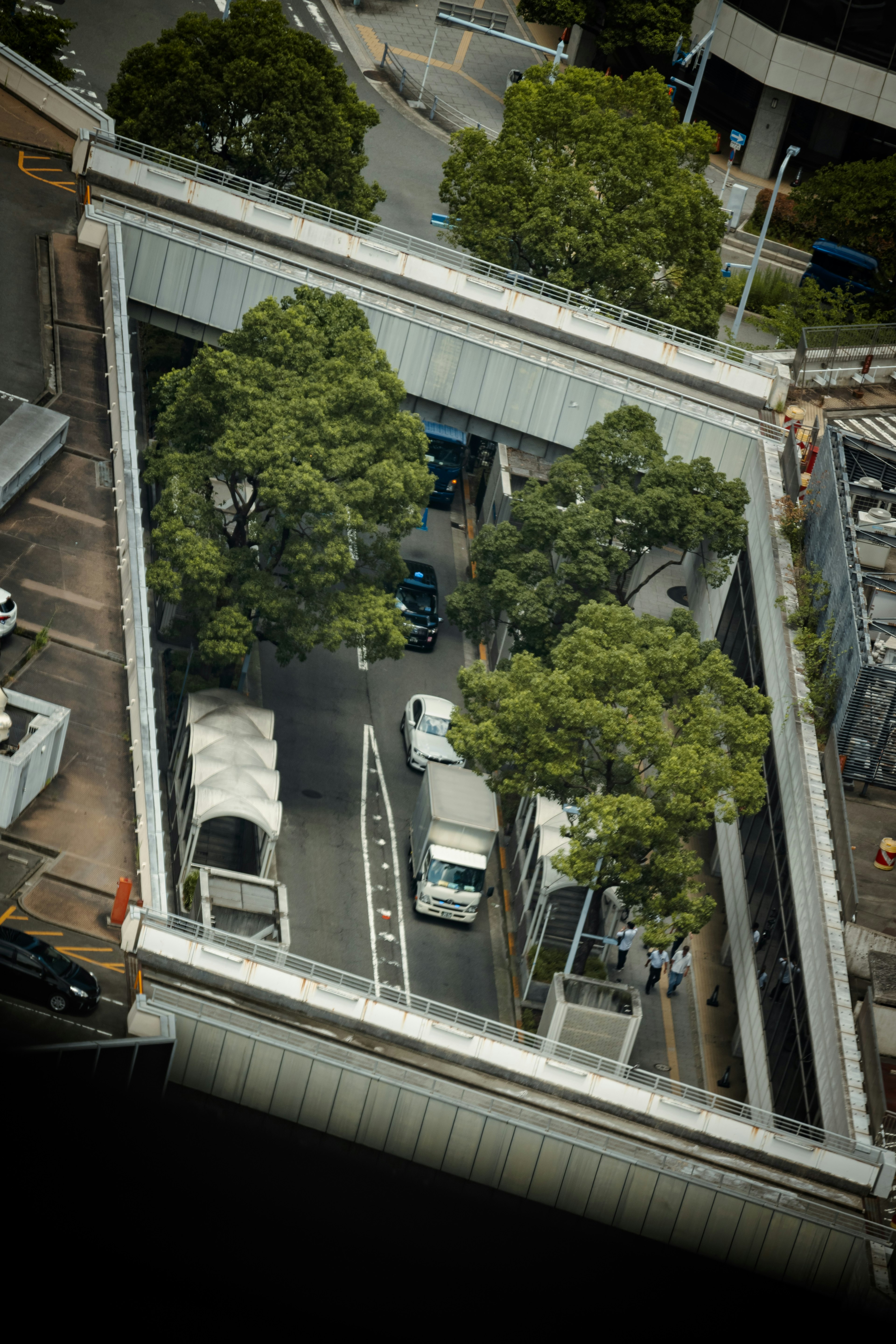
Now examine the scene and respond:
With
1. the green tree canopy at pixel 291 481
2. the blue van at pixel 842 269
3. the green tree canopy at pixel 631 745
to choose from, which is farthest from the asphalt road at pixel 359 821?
the blue van at pixel 842 269

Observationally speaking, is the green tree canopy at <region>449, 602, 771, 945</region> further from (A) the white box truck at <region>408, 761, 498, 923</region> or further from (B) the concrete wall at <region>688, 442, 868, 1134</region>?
(A) the white box truck at <region>408, 761, 498, 923</region>

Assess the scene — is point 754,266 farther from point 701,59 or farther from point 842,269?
point 701,59

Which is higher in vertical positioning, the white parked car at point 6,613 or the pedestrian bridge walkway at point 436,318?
the pedestrian bridge walkway at point 436,318

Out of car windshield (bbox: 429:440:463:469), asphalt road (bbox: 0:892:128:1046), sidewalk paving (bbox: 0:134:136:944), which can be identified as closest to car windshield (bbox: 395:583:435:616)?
car windshield (bbox: 429:440:463:469)

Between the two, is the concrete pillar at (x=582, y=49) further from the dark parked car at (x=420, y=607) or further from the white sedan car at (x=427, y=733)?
the white sedan car at (x=427, y=733)

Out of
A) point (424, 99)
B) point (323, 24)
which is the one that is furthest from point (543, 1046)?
point (323, 24)

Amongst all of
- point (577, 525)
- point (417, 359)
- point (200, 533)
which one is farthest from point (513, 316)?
point (200, 533)

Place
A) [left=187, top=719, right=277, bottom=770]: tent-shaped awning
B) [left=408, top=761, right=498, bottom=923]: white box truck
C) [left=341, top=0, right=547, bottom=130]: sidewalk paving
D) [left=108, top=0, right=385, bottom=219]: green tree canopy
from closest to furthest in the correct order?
[left=187, top=719, right=277, bottom=770]: tent-shaped awning, [left=408, top=761, right=498, bottom=923]: white box truck, [left=108, top=0, right=385, bottom=219]: green tree canopy, [left=341, top=0, right=547, bottom=130]: sidewalk paving
